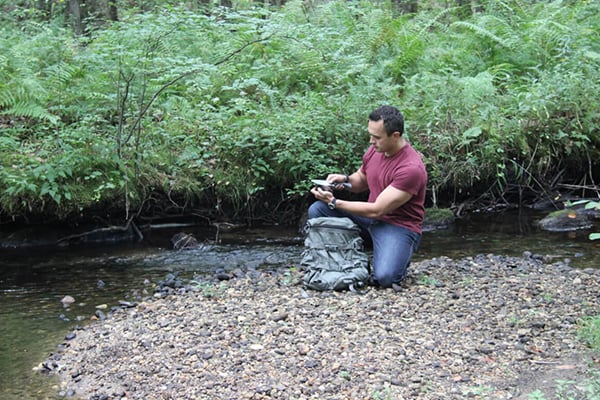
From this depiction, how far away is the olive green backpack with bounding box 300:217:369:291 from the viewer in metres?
5.87

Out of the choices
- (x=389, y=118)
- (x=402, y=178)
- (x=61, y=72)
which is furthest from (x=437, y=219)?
(x=61, y=72)

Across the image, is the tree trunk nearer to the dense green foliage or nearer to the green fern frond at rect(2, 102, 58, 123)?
the dense green foliage

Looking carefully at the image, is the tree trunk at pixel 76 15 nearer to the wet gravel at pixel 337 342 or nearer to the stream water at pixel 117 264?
the stream water at pixel 117 264

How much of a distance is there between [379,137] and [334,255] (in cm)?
124

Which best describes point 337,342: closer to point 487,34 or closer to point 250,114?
point 250,114

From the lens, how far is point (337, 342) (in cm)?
460

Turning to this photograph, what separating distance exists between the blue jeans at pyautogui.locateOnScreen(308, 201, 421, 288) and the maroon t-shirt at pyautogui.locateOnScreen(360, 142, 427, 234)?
0.29ft

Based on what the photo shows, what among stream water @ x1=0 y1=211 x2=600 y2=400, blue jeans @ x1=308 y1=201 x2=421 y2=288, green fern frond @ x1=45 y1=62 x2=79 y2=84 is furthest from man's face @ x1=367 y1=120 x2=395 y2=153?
green fern frond @ x1=45 y1=62 x2=79 y2=84

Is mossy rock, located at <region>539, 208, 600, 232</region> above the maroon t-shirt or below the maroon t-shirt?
below

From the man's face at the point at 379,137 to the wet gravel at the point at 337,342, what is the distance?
1.40 meters

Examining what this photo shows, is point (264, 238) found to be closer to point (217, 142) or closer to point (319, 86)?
point (217, 142)

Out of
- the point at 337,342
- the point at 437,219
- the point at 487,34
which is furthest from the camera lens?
the point at 487,34

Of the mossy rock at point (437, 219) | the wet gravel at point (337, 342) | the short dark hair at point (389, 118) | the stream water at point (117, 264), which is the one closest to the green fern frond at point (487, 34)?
the stream water at point (117, 264)

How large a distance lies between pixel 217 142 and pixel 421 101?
369 centimetres
